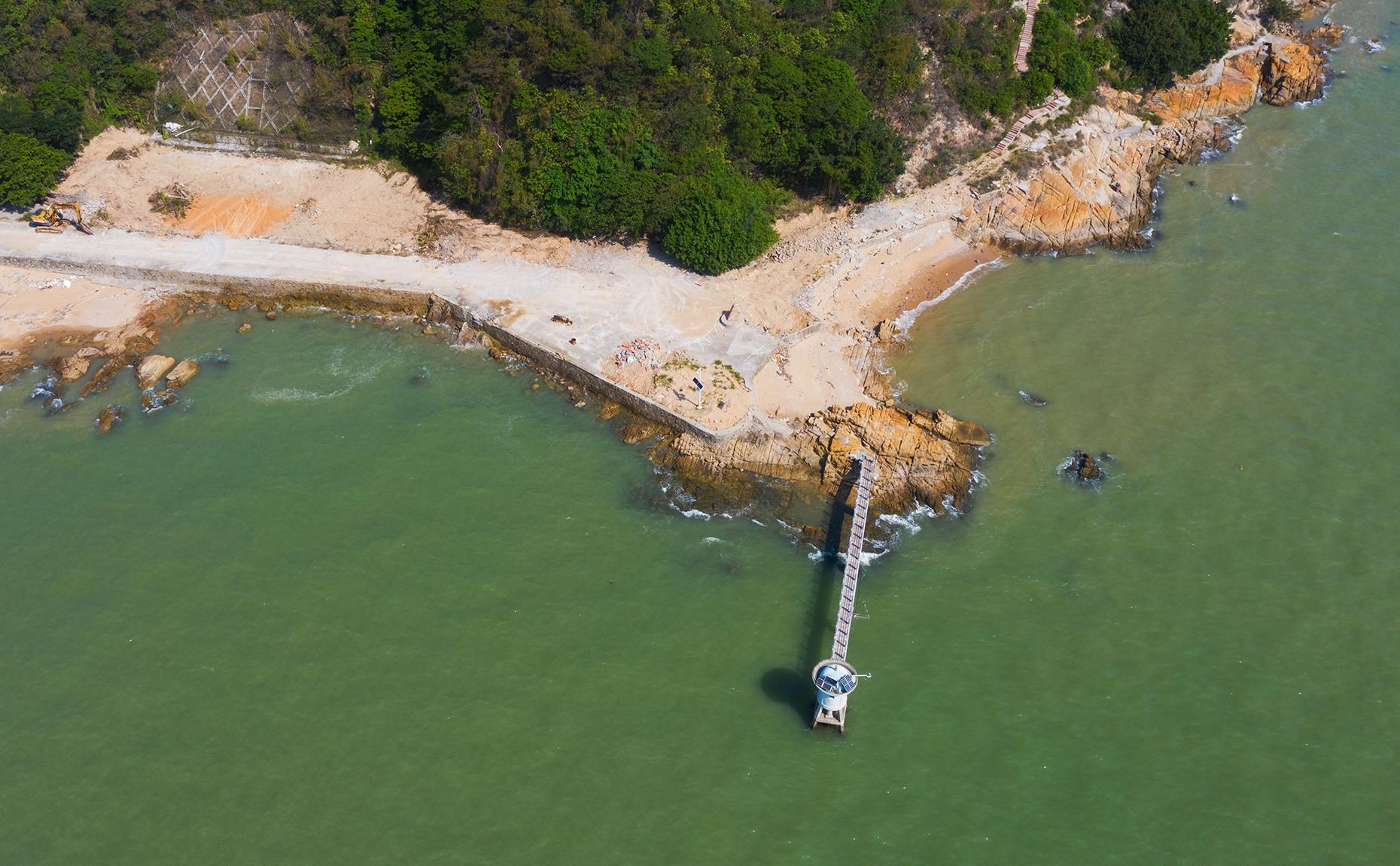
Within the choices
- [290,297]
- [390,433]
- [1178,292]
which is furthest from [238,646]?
[1178,292]

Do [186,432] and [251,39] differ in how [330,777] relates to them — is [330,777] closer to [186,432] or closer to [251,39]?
[186,432]

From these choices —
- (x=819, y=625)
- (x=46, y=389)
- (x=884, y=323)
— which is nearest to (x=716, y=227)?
(x=884, y=323)

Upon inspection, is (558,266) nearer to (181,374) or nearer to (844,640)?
(181,374)

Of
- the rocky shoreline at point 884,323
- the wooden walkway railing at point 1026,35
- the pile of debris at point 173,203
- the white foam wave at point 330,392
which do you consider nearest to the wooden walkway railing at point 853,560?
the rocky shoreline at point 884,323

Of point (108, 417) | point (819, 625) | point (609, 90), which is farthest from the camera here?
point (609, 90)

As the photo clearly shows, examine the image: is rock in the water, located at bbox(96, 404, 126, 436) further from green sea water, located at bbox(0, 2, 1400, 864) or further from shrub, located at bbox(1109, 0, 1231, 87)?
shrub, located at bbox(1109, 0, 1231, 87)

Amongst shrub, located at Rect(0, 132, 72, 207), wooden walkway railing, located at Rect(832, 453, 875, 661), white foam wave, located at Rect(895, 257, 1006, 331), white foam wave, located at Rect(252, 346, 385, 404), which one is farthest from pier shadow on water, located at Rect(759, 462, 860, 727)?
shrub, located at Rect(0, 132, 72, 207)
